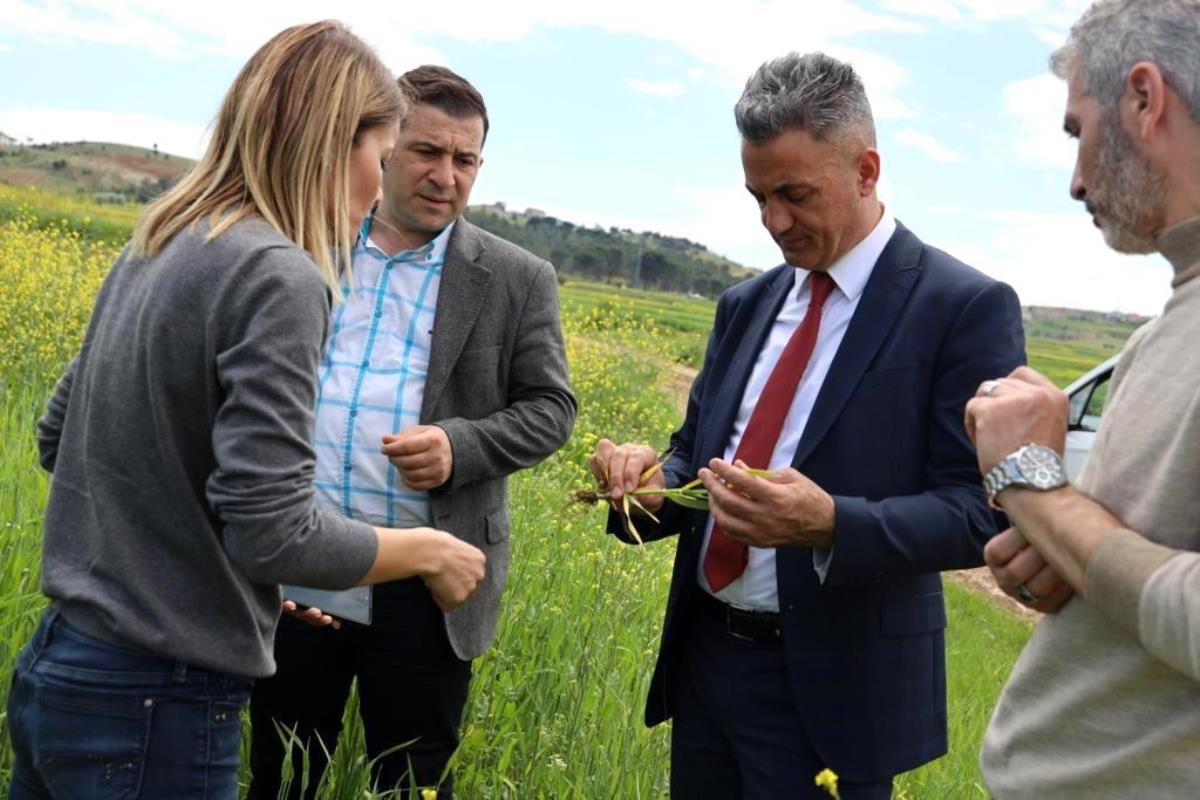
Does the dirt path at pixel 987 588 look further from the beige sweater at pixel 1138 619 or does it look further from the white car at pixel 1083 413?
the beige sweater at pixel 1138 619

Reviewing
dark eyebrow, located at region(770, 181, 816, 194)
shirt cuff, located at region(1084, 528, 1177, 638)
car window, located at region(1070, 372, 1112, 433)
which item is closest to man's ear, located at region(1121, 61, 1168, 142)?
shirt cuff, located at region(1084, 528, 1177, 638)

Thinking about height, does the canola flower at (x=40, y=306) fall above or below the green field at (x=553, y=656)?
above

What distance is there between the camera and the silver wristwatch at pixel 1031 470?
5.47ft

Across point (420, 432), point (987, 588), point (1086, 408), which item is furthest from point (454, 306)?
point (987, 588)

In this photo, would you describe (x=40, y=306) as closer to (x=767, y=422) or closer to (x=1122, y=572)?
(x=767, y=422)

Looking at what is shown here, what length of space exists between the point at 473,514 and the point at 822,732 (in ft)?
3.36

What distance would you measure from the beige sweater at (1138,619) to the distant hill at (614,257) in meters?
79.0

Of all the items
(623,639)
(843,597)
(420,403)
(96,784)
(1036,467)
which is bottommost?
(623,639)

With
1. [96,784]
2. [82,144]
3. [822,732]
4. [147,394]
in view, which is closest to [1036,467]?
[822,732]

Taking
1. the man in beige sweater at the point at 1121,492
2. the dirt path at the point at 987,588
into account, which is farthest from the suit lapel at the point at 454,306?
the dirt path at the point at 987,588

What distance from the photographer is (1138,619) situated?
1516mm

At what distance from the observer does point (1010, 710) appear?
5.97 ft

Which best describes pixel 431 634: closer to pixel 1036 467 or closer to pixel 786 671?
pixel 786 671

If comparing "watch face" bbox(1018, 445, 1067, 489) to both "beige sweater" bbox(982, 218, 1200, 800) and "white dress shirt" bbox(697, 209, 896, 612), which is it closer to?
"beige sweater" bbox(982, 218, 1200, 800)
